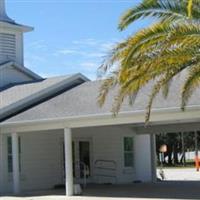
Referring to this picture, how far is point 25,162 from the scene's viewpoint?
26.0m

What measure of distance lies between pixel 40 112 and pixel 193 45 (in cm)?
1166

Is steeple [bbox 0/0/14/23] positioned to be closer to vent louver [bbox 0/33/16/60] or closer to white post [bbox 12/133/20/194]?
vent louver [bbox 0/33/16/60]

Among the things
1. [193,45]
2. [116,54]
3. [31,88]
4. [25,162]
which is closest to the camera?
[193,45]

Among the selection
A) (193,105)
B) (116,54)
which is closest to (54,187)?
(193,105)

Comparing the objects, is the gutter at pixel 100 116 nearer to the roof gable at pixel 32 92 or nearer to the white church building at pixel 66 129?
the white church building at pixel 66 129

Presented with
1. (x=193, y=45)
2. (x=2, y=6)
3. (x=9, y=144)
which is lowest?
(x=9, y=144)

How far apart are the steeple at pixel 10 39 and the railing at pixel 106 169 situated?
7.07 m

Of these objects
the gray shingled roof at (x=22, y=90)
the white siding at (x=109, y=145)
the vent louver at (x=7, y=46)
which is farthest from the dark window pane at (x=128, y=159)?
the vent louver at (x=7, y=46)

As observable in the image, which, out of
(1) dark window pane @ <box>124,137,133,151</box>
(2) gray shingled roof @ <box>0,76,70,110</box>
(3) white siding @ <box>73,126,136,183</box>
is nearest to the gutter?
(2) gray shingled roof @ <box>0,76,70,110</box>

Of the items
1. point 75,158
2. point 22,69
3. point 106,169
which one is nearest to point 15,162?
point 75,158

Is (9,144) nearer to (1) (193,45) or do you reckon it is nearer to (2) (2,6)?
(2) (2,6)

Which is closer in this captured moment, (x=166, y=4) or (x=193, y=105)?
(x=166, y=4)

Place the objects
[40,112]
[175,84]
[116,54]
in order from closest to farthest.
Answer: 1. [116,54]
2. [175,84]
3. [40,112]

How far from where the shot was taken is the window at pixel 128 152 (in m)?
30.9
